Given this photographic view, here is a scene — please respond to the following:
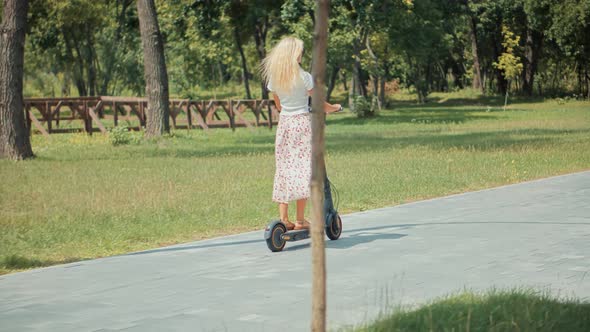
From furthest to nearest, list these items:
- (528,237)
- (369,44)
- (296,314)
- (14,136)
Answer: (369,44)
(14,136)
(528,237)
(296,314)

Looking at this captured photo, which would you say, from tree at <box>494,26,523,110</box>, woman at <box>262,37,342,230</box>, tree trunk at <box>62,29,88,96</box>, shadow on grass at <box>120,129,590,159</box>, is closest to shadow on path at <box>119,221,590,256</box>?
woman at <box>262,37,342,230</box>

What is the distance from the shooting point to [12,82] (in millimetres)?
21219

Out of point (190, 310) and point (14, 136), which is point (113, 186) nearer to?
point (14, 136)

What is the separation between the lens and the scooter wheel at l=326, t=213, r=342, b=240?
31.1ft

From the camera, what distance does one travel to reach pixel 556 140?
24875 millimetres

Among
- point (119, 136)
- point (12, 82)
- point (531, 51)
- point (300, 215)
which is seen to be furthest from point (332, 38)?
point (300, 215)

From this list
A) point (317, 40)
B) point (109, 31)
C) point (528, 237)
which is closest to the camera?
point (317, 40)

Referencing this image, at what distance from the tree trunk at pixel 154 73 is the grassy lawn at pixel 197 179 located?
24.0 inches

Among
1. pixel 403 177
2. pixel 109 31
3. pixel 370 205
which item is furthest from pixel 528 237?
pixel 109 31

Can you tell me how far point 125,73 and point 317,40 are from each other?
6080 cm

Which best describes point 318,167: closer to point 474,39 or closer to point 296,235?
point 296,235

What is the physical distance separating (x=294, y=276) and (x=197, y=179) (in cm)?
852

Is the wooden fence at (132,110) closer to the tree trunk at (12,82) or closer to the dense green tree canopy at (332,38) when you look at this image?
the dense green tree canopy at (332,38)

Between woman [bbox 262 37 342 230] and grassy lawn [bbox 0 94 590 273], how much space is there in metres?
1.73
